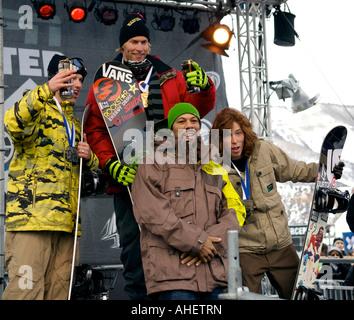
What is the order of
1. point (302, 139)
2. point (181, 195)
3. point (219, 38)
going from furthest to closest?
1. point (302, 139)
2. point (219, 38)
3. point (181, 195)

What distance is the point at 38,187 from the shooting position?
3084 mm

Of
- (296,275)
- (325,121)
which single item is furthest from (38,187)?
(325,121)

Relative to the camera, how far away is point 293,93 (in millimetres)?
7500

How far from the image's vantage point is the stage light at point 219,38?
6566 mm

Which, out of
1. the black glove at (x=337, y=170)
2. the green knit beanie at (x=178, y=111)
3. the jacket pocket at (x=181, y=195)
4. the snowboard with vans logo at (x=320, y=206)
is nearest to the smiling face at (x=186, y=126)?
the green knit beanie at (x=178, y=111)

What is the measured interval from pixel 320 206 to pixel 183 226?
49.8 inches

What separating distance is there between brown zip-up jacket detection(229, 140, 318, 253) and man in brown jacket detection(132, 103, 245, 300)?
45cm

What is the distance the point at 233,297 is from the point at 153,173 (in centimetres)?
82

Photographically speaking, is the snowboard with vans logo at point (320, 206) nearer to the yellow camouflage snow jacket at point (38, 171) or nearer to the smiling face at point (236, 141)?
the smiling face at point (236, 141)

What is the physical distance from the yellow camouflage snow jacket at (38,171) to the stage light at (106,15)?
3361mm

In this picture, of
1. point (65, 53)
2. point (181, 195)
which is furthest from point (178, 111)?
point (65, 53)

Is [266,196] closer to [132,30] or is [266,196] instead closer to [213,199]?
[213,199]

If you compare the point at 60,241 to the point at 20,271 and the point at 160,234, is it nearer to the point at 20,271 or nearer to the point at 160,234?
the point at 20,271

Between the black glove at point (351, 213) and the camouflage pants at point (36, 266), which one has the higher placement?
the black glove at point (351, 213)
